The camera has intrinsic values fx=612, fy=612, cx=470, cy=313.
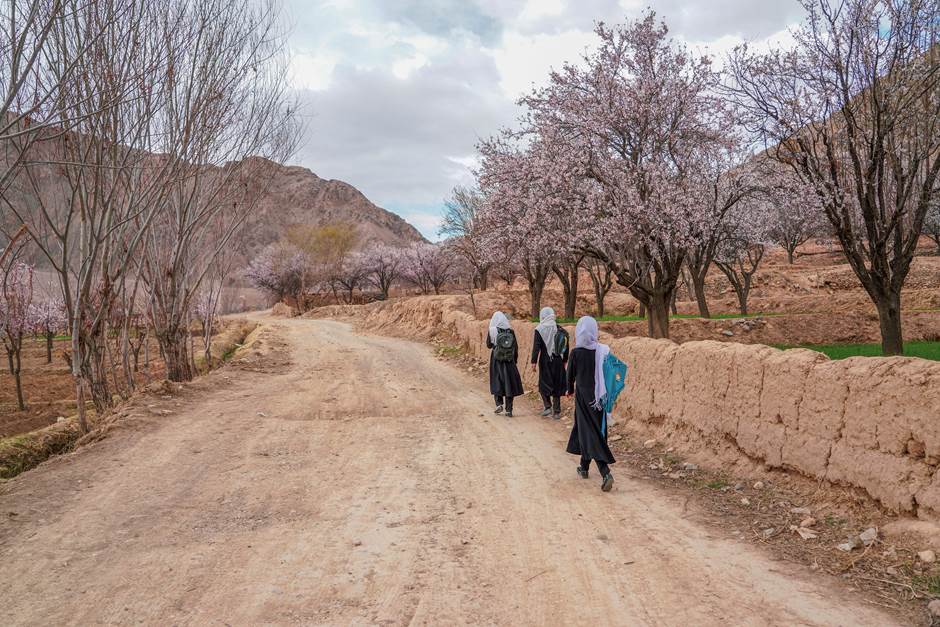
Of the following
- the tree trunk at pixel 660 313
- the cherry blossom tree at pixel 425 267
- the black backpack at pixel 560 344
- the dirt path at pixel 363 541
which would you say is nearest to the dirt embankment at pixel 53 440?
the dirt path at pixel 363 541

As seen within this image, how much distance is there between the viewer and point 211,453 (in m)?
7.19

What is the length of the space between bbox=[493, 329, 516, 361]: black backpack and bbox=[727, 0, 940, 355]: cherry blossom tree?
5.47 m

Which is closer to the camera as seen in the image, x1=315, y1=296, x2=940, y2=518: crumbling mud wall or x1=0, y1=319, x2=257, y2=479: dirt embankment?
x1=315, y1=296, x2=940, y2=518: crumbling mud wall

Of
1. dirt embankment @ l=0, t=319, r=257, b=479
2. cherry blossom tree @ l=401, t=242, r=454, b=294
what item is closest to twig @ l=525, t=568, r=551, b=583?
dirt embankment @ l=0, t=319, r=257, b=479

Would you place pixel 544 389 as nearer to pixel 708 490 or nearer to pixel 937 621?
pixel 708 490

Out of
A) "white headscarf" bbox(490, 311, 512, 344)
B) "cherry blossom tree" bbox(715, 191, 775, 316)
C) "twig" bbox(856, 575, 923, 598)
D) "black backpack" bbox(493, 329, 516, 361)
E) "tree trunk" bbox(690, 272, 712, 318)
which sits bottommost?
"twig" bbox(856, 575, 923, 598)

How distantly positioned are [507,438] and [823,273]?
113 feet

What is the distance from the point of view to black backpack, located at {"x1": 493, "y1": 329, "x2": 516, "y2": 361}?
378 inches

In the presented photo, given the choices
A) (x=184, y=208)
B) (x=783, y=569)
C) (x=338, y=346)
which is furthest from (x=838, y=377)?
(x=338, y=346)

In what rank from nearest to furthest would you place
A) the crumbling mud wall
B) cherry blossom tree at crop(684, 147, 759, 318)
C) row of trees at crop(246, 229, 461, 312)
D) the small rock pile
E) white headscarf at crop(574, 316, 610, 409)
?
the crumbling mud wall, white headscarf at crop(574, 316, 610, 409), cherry blossom tree at crop(684, 147, 759, 318), the small rock pile, row of trees at crop(246, 229, 461, 312)

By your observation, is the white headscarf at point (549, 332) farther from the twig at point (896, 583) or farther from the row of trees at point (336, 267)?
the row of trees at point (336, 267)

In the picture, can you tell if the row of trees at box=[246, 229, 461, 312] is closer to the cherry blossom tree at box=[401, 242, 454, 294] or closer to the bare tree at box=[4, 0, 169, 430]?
the cherry blossom tree at box=[401, 242, 454, 294]

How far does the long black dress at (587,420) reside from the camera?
5.89 meters

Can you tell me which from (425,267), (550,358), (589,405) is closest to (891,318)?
(550,358)
